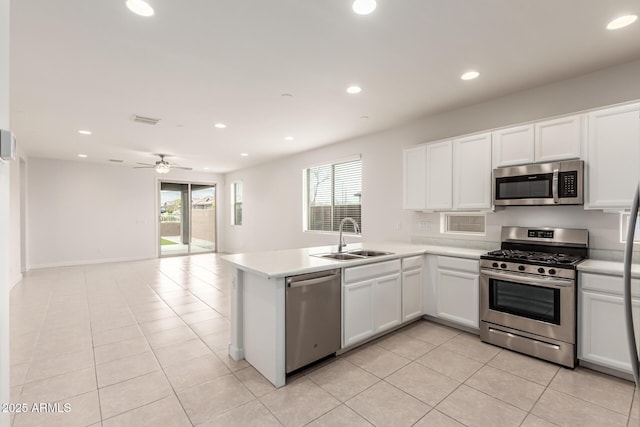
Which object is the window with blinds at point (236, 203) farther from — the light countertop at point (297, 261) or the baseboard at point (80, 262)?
the light countertop at point (297, 261)

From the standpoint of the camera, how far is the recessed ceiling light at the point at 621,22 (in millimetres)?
2117

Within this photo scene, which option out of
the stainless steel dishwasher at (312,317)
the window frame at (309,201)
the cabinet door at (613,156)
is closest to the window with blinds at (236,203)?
the window frame at (309,201)

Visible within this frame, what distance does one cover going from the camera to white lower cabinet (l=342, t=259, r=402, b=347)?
2.81m

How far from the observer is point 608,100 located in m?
2.82

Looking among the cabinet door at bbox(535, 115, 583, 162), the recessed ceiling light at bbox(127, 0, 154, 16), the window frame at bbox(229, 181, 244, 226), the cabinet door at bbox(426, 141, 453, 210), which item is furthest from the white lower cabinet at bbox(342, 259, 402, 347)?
the window frame at bbox(229, 181, 244, 226)

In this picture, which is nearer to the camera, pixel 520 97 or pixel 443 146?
→ pixel 520 97

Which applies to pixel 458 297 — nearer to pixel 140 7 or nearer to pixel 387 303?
pixel 387 303

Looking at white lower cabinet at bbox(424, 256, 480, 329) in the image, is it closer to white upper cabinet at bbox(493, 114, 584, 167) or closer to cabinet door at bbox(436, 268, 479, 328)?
cabinet door at bbox(436, 268, 479, 328)

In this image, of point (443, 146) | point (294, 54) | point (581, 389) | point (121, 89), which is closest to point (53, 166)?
point (121, 89)

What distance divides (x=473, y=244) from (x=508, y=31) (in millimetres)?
2418

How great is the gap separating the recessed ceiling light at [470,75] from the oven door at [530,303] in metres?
1.99

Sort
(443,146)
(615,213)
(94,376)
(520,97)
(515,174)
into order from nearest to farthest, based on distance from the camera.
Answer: (94,376) < (615,213) < (515,174) < (520,97) < (443,146)

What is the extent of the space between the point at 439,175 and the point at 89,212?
341 inches

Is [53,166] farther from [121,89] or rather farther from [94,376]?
[94,376]
